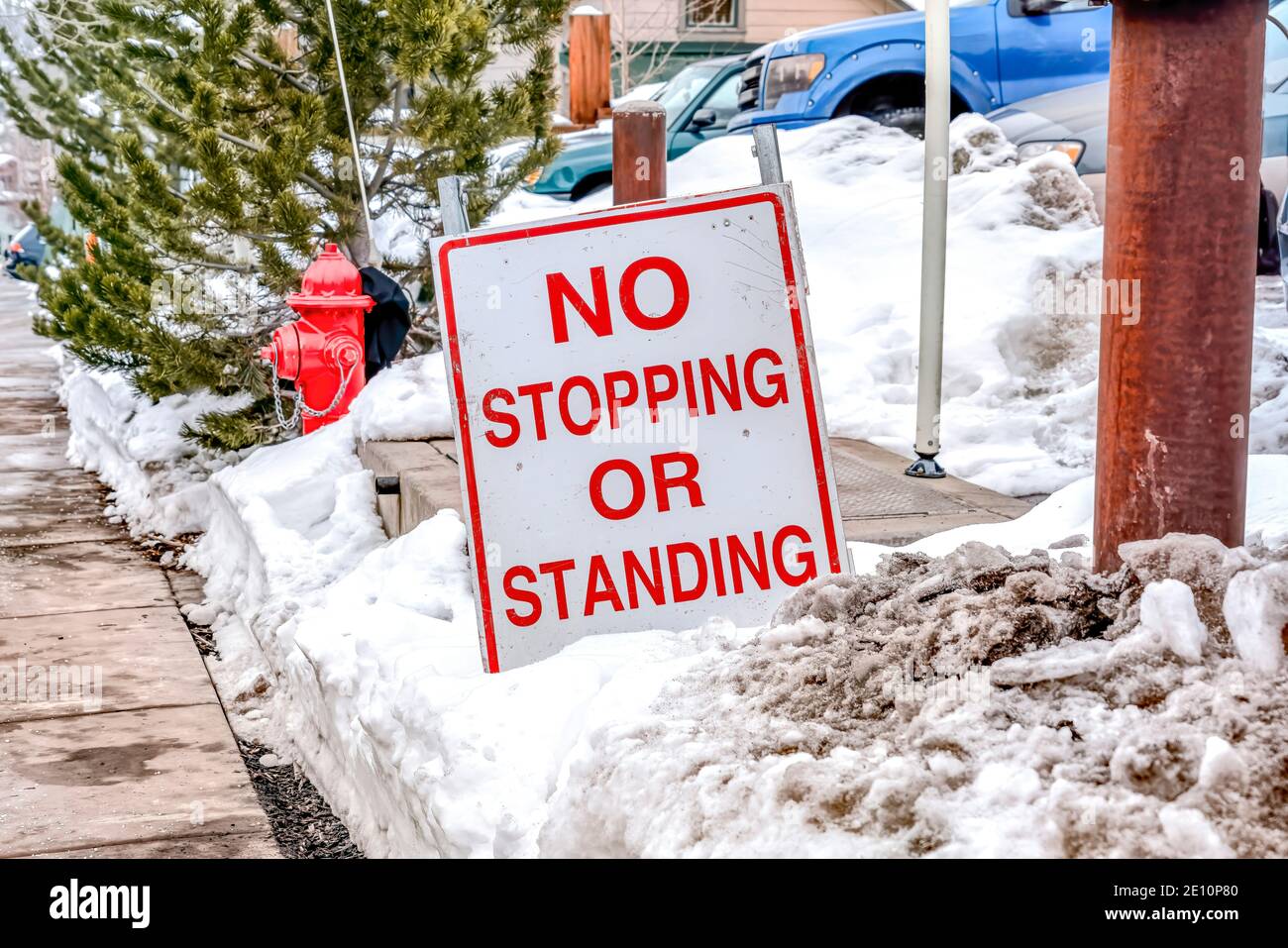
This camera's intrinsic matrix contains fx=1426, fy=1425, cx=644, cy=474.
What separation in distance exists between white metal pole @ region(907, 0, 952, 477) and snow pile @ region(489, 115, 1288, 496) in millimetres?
252

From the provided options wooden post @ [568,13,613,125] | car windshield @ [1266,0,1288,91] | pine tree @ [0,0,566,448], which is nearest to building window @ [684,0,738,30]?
wooden post @ [568,13,613,125]

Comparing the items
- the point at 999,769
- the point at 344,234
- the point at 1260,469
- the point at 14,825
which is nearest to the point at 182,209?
the point at 344,234

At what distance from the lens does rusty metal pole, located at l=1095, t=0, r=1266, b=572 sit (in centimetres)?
264

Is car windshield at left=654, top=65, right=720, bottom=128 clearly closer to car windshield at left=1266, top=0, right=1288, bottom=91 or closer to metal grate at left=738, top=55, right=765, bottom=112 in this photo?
metal grate at left=738, top=55, right=765, bottom=112

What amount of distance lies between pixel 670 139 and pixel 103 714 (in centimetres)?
858

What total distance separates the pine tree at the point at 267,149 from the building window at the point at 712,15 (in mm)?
16079

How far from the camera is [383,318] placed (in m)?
7.26

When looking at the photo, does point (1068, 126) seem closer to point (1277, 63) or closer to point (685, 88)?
point (1277, 63)

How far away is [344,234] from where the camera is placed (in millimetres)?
7629

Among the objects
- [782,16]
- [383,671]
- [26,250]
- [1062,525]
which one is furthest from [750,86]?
[26,250]

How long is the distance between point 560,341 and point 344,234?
15.0 feet

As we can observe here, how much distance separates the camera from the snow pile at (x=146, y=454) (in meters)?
7.41

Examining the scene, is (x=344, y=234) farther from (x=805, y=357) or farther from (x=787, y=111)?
(x=805, y=357)

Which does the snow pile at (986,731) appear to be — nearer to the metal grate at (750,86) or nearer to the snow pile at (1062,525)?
the snow pile at (1062,525)
